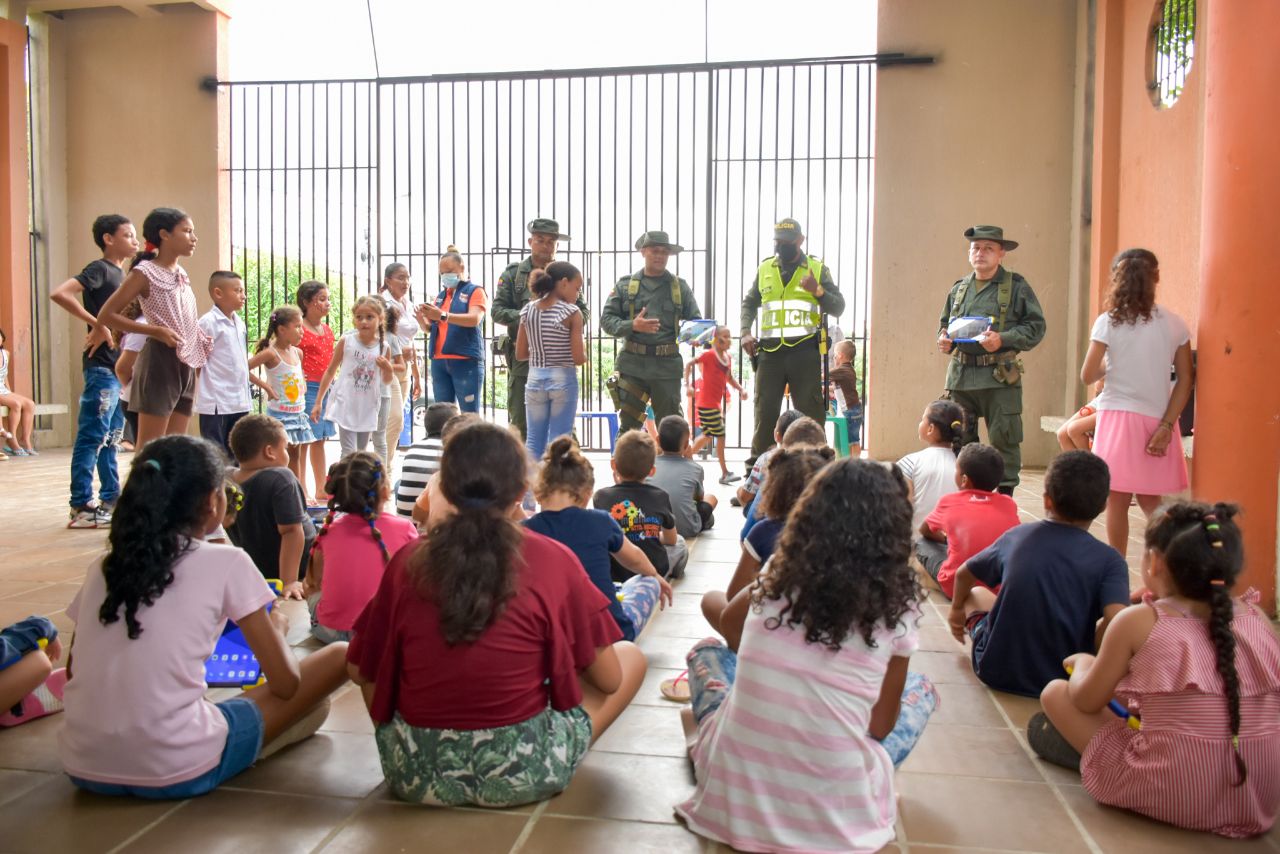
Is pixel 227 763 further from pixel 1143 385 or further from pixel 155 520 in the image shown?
pixel 1143 385

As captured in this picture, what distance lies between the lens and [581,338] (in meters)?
6.15

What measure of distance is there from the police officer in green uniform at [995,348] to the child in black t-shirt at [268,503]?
11.2 ft

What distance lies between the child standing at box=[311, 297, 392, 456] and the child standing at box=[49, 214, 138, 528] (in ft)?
4.04

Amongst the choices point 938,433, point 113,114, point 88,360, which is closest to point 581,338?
point 938,433

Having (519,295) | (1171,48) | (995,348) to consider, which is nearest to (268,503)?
(519,295)

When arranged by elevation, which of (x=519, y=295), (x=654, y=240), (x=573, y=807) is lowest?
(x=573, y=807)

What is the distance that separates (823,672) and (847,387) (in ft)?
25.8

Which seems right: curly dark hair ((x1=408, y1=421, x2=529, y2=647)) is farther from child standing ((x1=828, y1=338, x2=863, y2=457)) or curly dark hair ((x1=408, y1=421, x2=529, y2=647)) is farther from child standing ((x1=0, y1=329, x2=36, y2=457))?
child standing ((x1=0, y1=329, x2=36, y2=457))

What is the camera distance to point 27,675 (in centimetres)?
279

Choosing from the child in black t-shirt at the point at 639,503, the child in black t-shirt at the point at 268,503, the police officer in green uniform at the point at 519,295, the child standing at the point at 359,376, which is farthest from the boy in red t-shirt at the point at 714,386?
the child in black t-shirt at the point at 268,503

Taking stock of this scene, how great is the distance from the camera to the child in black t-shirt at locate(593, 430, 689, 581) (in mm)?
4340

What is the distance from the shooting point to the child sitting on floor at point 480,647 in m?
2.18

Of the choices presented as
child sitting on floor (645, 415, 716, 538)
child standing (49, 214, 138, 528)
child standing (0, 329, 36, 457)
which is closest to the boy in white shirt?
child standing (49, 214, 138, 528)

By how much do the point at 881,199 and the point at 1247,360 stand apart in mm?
5907
